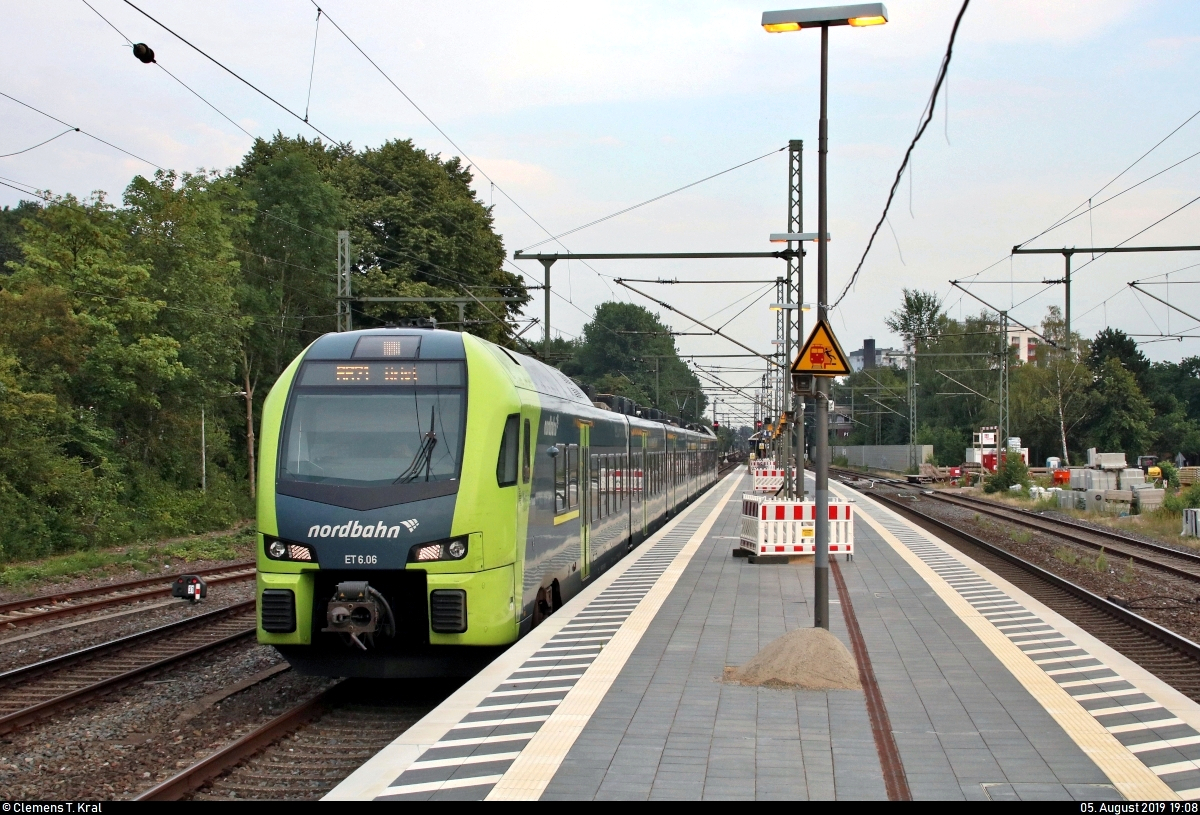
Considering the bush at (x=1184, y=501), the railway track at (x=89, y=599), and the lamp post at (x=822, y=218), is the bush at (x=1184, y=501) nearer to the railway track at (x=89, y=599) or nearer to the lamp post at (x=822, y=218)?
the lamp post at (x=822, y=218)

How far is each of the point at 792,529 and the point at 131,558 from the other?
13.1 metres

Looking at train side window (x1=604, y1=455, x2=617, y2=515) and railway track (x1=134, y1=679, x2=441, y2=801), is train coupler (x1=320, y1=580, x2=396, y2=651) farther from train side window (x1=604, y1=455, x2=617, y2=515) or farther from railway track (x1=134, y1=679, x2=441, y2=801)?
train side window (x1=604, y1=455, x2=617, y2=515)

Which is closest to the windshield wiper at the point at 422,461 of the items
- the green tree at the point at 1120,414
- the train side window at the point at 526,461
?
the train side window at the point at 526,461

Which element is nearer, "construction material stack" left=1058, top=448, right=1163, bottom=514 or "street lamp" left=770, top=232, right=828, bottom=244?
"street lamp" left=770, top=232, right=828, bottom=244

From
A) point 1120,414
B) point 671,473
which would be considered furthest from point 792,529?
point 1120,414

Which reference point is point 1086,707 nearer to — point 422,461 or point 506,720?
point 506,720

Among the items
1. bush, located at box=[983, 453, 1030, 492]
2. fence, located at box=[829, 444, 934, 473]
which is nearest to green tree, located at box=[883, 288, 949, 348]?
fence, located at box=[829, 444, 934, 473]

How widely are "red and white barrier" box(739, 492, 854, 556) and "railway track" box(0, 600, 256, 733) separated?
8093 millimetres

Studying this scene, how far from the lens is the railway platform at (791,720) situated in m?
6.11

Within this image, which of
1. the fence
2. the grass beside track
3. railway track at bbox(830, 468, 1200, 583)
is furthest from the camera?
the fence

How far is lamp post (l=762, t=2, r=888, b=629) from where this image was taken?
10.3 meters

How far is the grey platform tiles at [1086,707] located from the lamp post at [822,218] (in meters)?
0.92

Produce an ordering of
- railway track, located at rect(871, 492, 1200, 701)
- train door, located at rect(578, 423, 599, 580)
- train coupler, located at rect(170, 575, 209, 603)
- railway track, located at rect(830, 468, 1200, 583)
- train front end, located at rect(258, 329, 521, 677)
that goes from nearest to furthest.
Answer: train front end, located at rect(258, 329, 521, 677) → railway track, located at rect(871, 492, 1200, 701) → train door, located at rect(578, 423, 599, 580) → train coupler, located at rect(170, 575, 209, 603) → railway track, located at rect(830, 468, 1200, 583)

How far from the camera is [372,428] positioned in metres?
9.77
